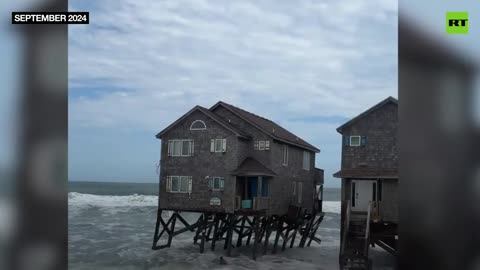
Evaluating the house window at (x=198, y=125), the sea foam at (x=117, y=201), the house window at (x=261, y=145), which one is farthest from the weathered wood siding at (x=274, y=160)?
the sea foam at (x=117, y=201)

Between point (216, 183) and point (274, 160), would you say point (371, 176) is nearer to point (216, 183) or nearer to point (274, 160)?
point (274, 160)

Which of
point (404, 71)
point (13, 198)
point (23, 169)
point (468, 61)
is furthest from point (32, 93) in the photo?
point (468, 61)

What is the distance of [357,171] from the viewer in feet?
64.2

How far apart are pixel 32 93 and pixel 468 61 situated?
535 cm

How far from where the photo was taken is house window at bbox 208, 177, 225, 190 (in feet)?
76.4

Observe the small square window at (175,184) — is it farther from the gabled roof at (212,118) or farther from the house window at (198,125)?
the house window at (198,125)

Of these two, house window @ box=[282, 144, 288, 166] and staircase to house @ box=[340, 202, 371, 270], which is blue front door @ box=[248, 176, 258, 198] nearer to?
house window @ box=[282, 144, 288, 166]

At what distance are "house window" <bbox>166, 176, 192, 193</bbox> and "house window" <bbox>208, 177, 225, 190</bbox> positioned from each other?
115 centimetres

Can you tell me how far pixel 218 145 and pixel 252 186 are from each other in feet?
11.5

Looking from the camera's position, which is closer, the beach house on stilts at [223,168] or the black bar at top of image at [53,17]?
the black bar at top of image at [53,17]

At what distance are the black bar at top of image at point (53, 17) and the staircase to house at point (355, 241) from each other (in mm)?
15243

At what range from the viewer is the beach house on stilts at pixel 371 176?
19141mm

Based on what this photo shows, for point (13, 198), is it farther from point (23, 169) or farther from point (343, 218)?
point (343, 218)

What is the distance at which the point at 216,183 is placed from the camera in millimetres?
23422
